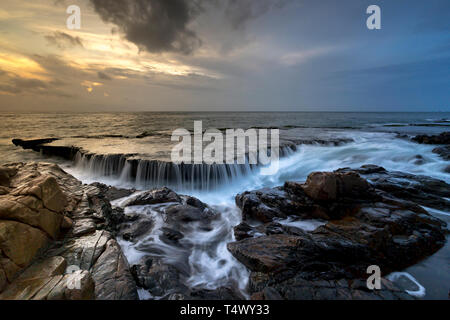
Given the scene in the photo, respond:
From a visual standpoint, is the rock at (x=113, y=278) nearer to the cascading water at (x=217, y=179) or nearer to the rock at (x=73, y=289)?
the rock at (x=73, y=289)

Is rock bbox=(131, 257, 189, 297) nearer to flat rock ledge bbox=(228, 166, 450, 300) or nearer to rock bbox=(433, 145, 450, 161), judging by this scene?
flat rock ledge bbox=(228, 166, 450, 300)

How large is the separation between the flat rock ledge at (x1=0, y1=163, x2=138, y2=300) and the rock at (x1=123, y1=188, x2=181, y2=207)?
7.95ft

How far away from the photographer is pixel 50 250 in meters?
3.48

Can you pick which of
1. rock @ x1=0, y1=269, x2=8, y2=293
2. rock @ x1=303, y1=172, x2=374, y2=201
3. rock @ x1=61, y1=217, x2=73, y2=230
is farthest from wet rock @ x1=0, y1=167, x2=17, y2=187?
rock @ x1=303, y1=172, x2=374, y2=201

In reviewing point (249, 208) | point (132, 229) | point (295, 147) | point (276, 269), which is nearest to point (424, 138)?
point (295, 147)

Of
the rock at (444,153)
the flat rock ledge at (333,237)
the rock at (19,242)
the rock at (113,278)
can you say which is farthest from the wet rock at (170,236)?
the rock at (444,153)

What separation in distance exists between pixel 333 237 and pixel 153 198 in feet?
19.4

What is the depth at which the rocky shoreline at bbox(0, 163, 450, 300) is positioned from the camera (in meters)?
3.01

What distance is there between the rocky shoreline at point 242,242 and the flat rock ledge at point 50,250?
14mm

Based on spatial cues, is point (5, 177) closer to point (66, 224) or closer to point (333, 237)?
point (66, 224)

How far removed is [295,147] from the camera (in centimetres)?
1688
